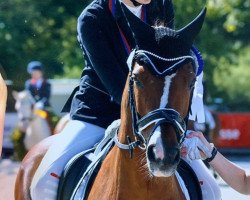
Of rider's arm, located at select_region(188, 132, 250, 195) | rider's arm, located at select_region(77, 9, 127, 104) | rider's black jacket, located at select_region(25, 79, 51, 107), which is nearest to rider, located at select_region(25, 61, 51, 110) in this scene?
rider's black jacket, located at select_region(25, 79, 51, 107)

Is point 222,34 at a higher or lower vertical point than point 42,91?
lower

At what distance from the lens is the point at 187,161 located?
602cm

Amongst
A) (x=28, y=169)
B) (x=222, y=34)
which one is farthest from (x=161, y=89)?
(x=222, y=34)

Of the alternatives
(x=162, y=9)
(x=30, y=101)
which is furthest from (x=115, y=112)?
(x=30, y=101)

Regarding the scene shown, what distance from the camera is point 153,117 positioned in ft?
16.2

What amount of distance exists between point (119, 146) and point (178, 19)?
22632 millimetres

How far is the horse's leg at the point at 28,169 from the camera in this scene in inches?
274

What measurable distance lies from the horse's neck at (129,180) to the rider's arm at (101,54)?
0.47 meters

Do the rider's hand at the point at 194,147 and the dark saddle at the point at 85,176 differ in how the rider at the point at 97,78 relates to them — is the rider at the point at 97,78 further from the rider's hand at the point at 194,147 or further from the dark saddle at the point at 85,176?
the rider's hand at the point at 194,147

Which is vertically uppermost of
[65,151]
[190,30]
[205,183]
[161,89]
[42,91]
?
[190,30]

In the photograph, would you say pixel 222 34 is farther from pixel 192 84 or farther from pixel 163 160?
pixel 163 160

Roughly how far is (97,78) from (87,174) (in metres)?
0.75

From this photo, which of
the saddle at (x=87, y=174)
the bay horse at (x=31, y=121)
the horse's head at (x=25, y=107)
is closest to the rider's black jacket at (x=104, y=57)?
the saddle at (x=87, y=174)

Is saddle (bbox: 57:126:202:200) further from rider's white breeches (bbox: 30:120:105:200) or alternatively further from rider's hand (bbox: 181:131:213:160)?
rider's hand (bbox: 181:131:213:160)
